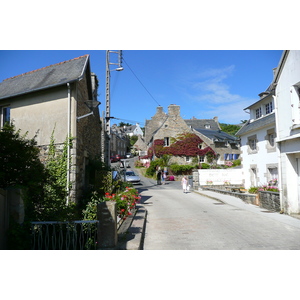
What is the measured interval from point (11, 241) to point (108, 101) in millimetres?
9642

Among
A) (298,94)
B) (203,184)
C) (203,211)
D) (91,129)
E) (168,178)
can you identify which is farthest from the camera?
(168,178)

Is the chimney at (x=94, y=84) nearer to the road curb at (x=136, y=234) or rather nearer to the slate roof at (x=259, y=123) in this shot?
the road curb at (x=136, y=234)

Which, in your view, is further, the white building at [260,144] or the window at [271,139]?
the window at [271,139]

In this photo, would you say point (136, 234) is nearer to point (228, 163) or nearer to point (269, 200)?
point (269, 200)

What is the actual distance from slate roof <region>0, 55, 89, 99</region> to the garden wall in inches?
567

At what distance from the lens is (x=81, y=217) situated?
8195 mm

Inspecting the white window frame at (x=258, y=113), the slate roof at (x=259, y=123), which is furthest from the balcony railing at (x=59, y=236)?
the white window frame at (x=258, y=113)

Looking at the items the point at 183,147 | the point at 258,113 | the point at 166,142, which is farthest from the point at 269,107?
the point at 166,142

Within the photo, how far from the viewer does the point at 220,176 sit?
21.3 m

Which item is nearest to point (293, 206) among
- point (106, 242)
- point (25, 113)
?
point (106, 242)

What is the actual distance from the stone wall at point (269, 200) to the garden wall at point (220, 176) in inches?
331

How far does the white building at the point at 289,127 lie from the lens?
29.3ft

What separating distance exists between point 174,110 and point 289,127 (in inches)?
1047

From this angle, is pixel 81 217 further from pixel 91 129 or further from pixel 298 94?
pixel 298 94
